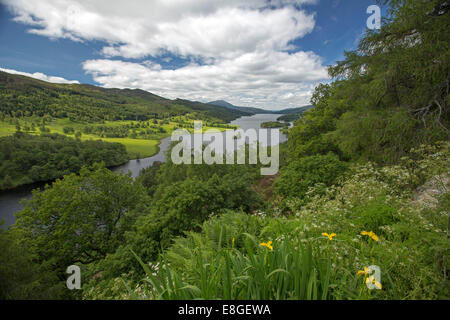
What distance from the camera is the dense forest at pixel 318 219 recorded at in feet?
6.22

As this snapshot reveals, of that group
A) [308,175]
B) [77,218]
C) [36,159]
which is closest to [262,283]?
[308,175]

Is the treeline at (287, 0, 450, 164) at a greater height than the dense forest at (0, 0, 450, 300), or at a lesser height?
greater

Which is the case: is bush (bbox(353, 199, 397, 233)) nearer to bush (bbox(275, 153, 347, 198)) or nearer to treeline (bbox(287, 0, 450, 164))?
bush (bbox(275, 153, 347, 198))

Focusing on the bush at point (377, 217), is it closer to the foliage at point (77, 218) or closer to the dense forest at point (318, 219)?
the dense forest at point (318, 219)

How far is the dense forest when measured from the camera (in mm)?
1896

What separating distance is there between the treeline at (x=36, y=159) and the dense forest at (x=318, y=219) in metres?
22.6

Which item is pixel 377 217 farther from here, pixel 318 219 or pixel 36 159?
pixel 36 159

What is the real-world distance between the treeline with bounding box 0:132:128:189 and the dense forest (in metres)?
22.6

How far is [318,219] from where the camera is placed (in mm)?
3584

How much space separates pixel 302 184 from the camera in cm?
815

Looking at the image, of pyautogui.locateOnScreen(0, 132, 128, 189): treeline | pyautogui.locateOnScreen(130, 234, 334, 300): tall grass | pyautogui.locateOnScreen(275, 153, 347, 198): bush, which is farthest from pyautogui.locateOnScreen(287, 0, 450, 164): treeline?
pyautogui.locateOnScreen(0, 132, 128, 189): treeline

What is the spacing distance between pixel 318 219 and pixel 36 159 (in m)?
54.6
